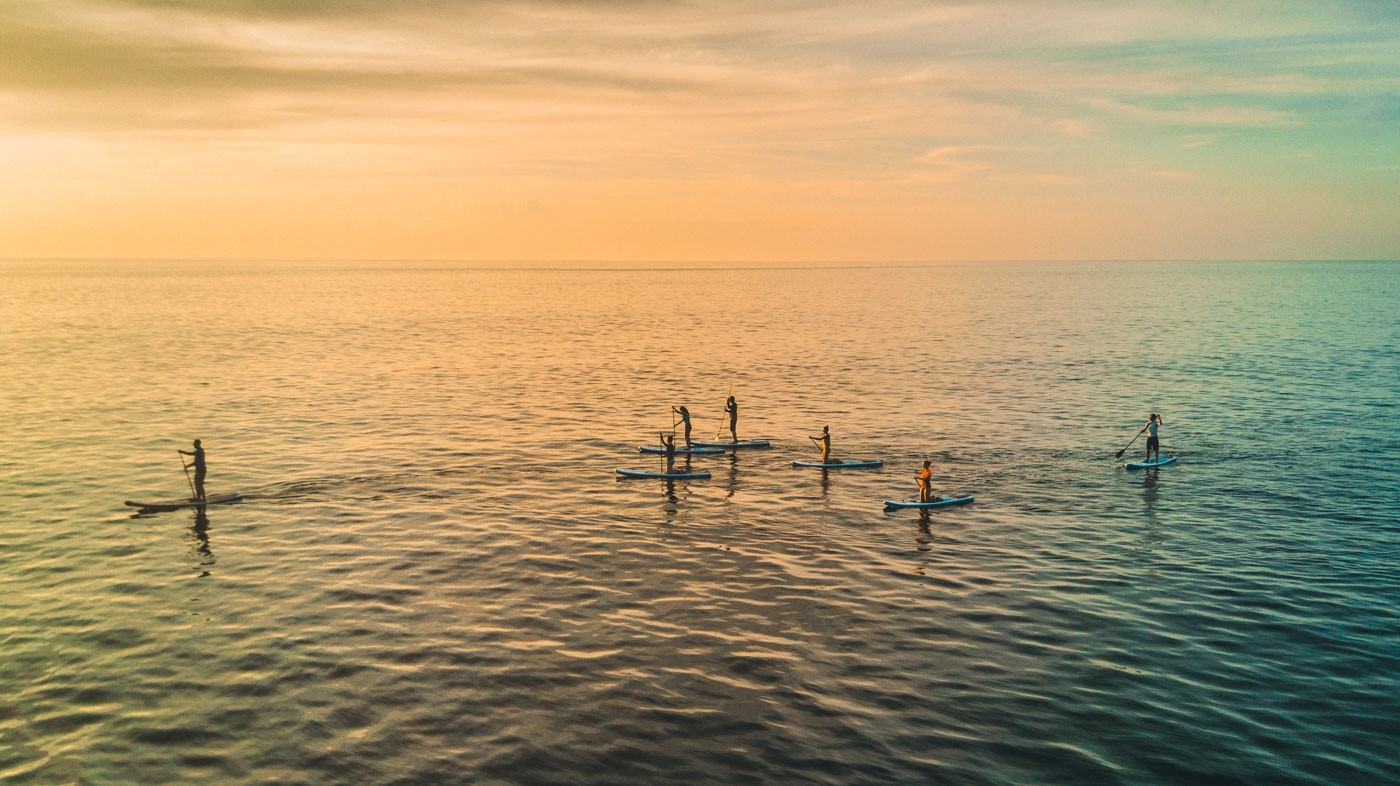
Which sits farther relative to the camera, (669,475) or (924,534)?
(669,475)

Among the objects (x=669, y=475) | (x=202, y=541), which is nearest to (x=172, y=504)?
(x=202, y=541)

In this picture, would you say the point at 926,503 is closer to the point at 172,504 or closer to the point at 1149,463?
the point at 1149,463

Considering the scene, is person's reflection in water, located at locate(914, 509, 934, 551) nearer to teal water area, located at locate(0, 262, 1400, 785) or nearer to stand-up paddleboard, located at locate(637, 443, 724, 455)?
teal water area, located at locate(0, 262, 1400, 785)

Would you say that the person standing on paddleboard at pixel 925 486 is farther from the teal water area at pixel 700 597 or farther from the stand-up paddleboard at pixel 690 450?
the stand-up paddleboard at pixel 690 450

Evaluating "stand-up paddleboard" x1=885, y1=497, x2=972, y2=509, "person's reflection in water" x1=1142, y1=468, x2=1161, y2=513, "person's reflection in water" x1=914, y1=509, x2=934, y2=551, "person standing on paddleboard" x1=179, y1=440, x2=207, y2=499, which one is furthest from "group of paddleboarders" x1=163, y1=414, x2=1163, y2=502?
"person's reflection in water" x1=1142, y1=468, x2=1161, y2=513

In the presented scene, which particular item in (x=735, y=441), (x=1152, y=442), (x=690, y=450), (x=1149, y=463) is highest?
(x=1152, y=442)

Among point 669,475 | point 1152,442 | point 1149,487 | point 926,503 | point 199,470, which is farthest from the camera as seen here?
point 1152,442
